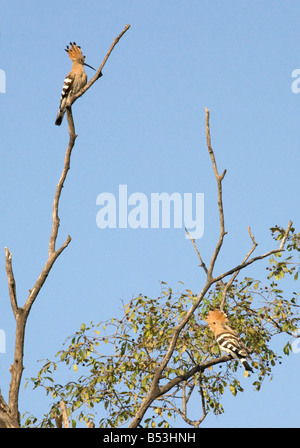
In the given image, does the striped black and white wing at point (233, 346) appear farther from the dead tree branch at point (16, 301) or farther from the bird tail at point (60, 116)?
the bird tail at point (60, 116)

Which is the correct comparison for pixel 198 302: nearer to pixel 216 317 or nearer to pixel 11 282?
pixel 216 317

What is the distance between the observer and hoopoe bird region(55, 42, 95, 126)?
14344 mm

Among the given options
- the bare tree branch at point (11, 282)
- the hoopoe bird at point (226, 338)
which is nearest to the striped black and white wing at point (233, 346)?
the hoopoe bird at point (226, 338)

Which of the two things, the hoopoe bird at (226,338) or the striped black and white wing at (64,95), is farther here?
the striped black and white wing at (64,95)

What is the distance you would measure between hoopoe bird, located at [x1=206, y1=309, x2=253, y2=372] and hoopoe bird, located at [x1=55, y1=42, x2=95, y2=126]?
5.10 meters

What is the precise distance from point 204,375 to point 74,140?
4703 millimetres

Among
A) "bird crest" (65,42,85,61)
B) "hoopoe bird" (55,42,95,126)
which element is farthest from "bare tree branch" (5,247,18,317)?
"bird crest" (65,42,85,61)

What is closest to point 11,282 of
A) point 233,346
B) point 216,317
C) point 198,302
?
point 198,302

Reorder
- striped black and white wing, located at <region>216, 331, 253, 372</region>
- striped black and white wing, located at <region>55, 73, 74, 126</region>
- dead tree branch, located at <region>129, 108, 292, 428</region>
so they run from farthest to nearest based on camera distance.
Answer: striped black and white wing, located at <region>55, 73, 74, 126</region>, striped black and white wing, located at <region>216, 331, 253, 372</region>, dead tree branch, located at <region>129, 108, 292, 428</region>

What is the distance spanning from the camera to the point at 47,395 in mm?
13117

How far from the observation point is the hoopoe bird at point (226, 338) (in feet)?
34.8

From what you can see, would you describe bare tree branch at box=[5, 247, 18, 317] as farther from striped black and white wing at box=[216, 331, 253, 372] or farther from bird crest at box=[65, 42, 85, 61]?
bird crest at box=[65, 42, 85, 61]
